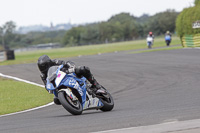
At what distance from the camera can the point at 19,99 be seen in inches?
508

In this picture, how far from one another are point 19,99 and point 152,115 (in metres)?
6.54

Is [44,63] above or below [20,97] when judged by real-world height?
above

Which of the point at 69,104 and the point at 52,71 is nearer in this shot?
the point at 69,104

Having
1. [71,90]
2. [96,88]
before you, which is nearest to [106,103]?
[96,88]

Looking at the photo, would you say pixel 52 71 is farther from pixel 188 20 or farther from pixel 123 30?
pixel 123 30

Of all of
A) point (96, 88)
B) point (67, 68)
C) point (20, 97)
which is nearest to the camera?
point (67, 68)

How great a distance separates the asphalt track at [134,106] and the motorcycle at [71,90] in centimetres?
21

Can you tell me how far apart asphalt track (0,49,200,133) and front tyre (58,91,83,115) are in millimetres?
143

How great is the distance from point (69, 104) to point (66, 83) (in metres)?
0.39

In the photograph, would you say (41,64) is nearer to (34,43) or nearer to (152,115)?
(152,115)

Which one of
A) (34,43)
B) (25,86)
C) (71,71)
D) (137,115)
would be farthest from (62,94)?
(34,43)

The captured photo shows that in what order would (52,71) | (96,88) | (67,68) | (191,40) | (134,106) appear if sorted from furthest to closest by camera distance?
(191,40)
(134,106)
(96,88)
(67,68)
(52,71)

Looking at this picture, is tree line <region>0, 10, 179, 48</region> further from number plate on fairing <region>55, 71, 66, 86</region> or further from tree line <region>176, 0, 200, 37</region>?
number plate on fairing <region>55, 71, 66, 86</region>

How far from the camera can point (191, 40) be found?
32625 millimetres
